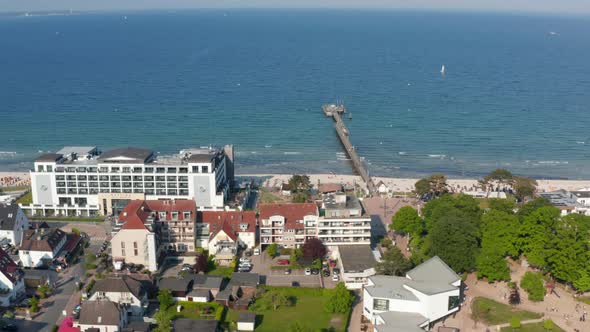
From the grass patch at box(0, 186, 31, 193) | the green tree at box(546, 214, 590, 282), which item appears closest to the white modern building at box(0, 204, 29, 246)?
the grass patch at box(0, 186, 31, 193)

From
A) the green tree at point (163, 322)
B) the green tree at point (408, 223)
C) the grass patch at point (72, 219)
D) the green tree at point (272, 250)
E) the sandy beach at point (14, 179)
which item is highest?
the sandy beach at point (14, 179)

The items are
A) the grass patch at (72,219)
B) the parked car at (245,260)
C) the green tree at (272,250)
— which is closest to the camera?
the parked car at (245,260)

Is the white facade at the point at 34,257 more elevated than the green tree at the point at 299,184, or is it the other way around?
the green tree at the point at 299,184

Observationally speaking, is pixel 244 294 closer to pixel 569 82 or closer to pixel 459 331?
pixel 459 331

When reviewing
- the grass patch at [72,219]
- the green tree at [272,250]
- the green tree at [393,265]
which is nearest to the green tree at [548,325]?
the green tree at [393,265]

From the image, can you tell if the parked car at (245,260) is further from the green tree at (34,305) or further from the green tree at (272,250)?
the green tree at (34,305)

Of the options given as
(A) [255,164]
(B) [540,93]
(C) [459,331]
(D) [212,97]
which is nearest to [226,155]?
(A) [255,164]

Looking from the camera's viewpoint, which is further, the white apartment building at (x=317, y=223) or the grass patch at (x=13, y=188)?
the grass patch at (x=13, y=188)

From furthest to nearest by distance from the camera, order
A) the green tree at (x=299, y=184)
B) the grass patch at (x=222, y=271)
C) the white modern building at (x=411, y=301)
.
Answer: the green tree at (x=299, y=184)
the grass patch at (x=222, y=271)
the white modern building at (x=411, y=301)
